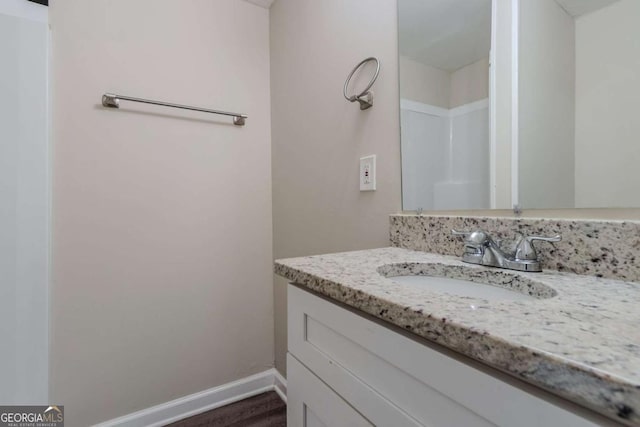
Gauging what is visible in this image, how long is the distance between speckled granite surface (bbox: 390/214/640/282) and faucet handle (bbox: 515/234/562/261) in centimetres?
2

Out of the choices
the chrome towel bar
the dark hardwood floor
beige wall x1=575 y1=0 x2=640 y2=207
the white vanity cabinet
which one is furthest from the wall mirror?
the dark hardwood floor

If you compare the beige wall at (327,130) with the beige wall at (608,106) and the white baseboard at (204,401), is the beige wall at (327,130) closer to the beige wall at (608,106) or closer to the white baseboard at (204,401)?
the white baseboard at (204,401)

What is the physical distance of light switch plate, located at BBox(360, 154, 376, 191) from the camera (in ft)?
3.40

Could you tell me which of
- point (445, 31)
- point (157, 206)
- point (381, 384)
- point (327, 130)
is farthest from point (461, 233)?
Answer: point (157, 206)

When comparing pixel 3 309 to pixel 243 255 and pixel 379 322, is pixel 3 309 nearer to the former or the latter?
pixel 243 255

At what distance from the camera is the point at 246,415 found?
1.43 meters

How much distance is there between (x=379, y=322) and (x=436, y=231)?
46 centimetres

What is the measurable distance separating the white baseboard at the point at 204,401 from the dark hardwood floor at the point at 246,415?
3cm

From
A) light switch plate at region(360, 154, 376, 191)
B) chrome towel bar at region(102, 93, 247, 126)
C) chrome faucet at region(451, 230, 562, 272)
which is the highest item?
chrome towel bar at region(102, 93, 247, 126)

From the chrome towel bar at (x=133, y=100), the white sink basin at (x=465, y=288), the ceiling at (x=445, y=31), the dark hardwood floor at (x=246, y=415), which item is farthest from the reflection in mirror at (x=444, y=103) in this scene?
the dark hardwood floor at (x=246, y=415)

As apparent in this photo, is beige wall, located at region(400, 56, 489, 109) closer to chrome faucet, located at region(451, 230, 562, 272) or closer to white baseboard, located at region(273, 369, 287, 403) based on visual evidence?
chrome faucet, located at region(451, 230, 562, 272)

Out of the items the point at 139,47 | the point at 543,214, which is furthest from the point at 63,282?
the point at 543,214

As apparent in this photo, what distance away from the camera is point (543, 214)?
0.64m

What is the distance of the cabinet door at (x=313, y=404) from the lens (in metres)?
0.52
